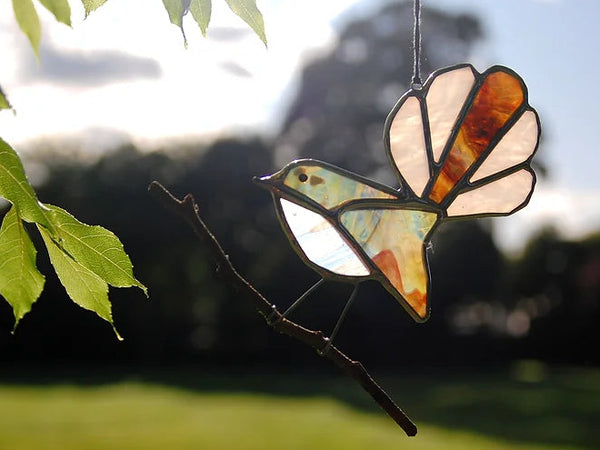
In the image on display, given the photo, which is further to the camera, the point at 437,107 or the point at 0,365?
the point at 0,365

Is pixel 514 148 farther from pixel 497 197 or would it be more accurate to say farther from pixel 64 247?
pixel 64 247

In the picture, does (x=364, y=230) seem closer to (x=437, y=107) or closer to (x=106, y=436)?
(x=437, y=107)

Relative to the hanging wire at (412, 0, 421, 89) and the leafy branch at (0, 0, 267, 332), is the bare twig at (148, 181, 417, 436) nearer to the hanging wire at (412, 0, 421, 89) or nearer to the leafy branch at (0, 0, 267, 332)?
the leafy branch at (0, 0, 267, 332)

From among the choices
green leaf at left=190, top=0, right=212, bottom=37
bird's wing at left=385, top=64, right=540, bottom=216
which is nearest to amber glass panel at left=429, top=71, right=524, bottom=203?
bird's wing at left=385, top=64, right=540, bottom=216

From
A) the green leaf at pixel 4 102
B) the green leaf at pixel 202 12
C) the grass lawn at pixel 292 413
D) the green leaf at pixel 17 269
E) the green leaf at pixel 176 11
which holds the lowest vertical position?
the grass lawn at pixel 292 413

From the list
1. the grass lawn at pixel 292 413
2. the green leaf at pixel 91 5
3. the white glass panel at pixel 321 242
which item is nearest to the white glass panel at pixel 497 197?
the white glass panel at pixel 321 242

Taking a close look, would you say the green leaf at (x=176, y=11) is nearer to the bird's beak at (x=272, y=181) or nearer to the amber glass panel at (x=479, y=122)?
the bird's beak at (x=272, y=181)

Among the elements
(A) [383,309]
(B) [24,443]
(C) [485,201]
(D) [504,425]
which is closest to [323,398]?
(A) [383,309]
